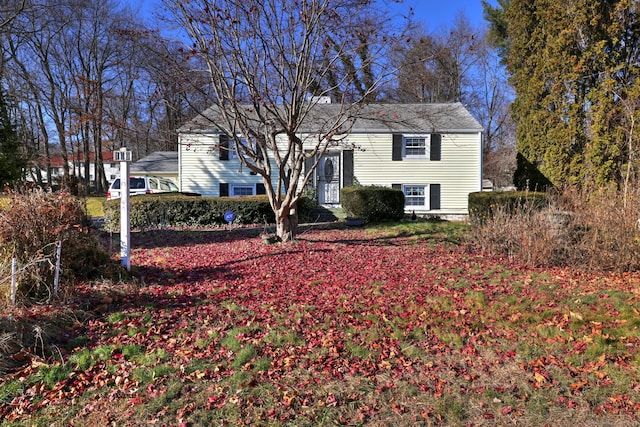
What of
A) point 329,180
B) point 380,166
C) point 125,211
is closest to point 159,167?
point 329,180

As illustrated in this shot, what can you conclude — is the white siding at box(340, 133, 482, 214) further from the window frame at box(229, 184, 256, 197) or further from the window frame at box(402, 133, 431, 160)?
the window frame at box(229, 184, 256, 197)

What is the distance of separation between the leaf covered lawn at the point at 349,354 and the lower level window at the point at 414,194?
1162cm

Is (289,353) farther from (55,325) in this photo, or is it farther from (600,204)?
(600,204)

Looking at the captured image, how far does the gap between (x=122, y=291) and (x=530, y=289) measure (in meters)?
5.28

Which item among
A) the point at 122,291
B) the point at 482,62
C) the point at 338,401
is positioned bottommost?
the point at 338,401

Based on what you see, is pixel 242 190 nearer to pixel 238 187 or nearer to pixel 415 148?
pixel 238 187

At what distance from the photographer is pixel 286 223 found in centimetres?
888

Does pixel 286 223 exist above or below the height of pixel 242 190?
below

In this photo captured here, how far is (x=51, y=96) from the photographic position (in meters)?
26.6

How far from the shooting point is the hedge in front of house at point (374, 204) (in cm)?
1205

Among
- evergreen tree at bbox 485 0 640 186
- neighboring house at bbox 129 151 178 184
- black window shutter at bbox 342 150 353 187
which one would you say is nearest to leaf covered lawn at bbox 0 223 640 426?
evergreen tree at bbox 485 0 640 186

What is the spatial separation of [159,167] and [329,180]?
13437mm

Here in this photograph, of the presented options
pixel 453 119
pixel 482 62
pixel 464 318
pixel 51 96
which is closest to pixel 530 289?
pixel 464 318

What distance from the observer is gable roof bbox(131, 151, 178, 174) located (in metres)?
25.6
